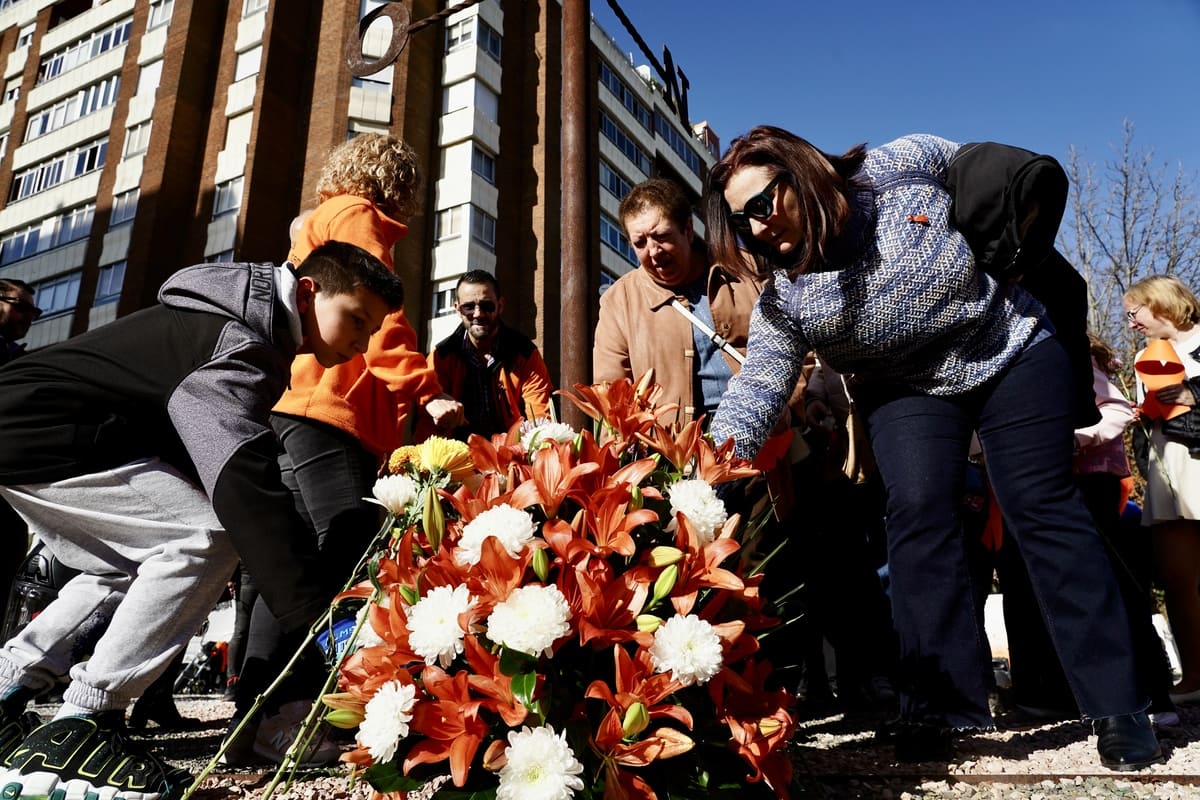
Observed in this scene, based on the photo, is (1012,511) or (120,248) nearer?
(1012,511)

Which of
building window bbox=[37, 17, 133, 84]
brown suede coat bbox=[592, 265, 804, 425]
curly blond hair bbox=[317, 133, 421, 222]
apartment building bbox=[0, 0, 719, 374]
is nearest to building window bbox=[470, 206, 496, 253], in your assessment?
apartment building bbox=[0, 0, 719, 374]

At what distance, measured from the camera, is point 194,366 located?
6.96 ft

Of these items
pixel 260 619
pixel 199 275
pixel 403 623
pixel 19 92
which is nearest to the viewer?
pixel 403 623

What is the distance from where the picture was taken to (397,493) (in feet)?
5.37

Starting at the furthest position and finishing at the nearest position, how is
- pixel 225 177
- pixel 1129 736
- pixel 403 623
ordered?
pixel 225 177 < pixel 1129 736 < pixel 403 623

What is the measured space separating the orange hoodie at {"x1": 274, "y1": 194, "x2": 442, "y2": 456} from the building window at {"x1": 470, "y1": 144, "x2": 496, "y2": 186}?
20.6 meters

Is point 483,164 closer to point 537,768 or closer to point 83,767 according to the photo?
point 83,767

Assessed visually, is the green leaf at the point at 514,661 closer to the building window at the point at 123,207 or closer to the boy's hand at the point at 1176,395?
the boy's hand at the point at 1176,395

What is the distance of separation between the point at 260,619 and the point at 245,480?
968 mm

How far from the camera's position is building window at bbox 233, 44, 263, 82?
77.6 feet

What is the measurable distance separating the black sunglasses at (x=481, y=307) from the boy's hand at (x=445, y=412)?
105 cm

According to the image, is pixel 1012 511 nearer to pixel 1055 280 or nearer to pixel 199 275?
pixel 1055 280

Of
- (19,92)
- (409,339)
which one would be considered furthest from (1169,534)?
(19,92)

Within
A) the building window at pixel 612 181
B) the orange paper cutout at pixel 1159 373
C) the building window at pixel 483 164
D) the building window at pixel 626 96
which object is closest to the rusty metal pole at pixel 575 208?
the orange paper cutout at pixel 1159 373
